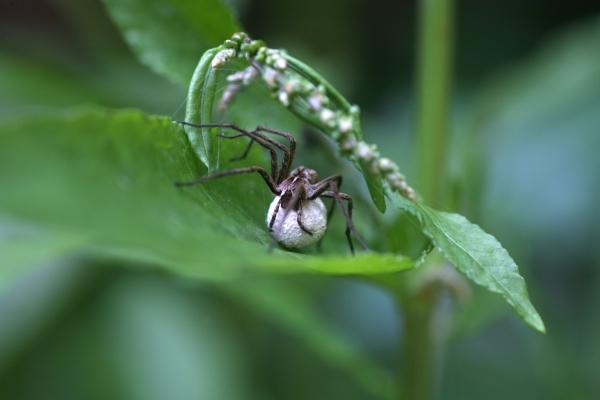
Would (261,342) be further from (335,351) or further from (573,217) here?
(573,217)

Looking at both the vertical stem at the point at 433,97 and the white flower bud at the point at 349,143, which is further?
the vertical stem at the point at 433,97

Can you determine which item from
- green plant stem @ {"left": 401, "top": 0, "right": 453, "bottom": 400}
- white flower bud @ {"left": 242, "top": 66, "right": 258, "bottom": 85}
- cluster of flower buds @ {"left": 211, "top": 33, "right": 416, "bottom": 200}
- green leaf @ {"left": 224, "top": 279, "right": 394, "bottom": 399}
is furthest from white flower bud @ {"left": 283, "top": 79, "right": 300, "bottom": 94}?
green leaf @ {"left": 224, "top": 279, "right": 394, "bottom": 399}

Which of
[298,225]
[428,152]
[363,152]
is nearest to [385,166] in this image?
[363,152]

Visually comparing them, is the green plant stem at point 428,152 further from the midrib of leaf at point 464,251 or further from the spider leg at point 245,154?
the midrib of leaf at point 464,251

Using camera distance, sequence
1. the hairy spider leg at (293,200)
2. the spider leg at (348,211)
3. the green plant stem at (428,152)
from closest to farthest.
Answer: the hairy spider leg at (293,200)
the spider leg at (348,211)
the green plant stem at (428,152)

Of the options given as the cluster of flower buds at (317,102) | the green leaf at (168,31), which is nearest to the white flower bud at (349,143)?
the cluster of flower buds at (317,102)

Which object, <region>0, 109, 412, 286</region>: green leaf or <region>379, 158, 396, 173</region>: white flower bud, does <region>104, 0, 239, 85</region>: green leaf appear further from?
<region>379, 158, 396, 173</region>: white flower bud

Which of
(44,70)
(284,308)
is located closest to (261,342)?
(284,308)
